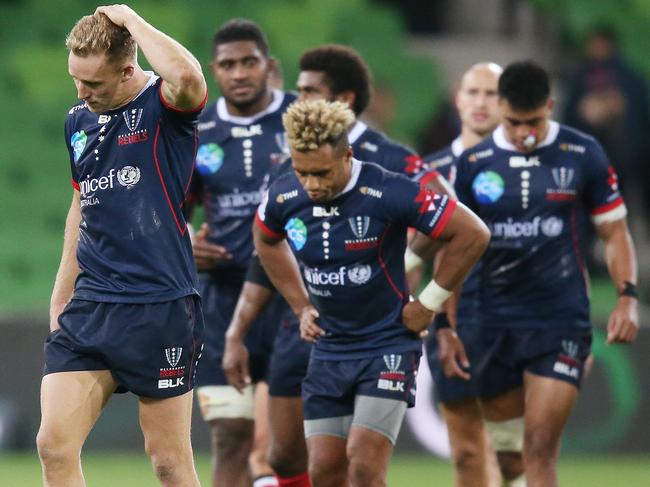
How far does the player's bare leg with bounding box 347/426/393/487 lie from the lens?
5934 mm

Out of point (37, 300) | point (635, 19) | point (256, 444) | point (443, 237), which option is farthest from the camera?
point (635, 19)

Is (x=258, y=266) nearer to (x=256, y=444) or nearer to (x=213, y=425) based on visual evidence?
(x=213, y=425)

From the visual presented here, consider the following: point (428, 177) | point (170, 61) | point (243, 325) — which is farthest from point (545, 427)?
point (170, 61)

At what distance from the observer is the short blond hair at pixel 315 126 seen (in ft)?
19.4

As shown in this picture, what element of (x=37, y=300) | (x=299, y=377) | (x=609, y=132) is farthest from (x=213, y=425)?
(x=609, y=132)

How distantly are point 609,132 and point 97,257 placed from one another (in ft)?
23.5

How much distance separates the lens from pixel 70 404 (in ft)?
17.4

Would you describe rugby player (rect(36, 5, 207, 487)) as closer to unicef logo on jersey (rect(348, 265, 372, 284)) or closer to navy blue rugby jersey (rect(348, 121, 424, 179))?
unicef logo on jersey (rect(348, 265, 372, 284))

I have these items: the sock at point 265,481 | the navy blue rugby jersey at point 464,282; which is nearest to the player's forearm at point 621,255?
the navy blue rugby jersey at point 464,282

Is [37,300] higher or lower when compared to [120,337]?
lower

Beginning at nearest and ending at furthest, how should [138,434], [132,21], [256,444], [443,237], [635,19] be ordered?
1. [132,21]
2. [443,237]
3. [256,444]
4. [138,434]
5. [635,19]

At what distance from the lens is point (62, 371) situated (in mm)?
5367

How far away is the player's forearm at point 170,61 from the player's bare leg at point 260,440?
9.78 feet

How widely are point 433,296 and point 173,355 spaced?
1.24 metres
